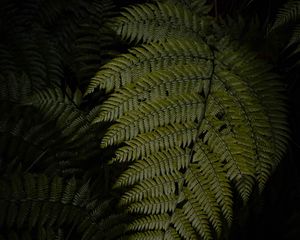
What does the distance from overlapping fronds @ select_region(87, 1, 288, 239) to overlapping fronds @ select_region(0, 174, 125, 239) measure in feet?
0.67

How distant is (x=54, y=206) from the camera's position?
6.40 feet

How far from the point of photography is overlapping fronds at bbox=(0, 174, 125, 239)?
190 centimetres

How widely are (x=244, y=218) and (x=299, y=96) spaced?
85cm

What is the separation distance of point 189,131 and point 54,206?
32.3 inches

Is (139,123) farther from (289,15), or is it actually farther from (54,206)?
(289,15)

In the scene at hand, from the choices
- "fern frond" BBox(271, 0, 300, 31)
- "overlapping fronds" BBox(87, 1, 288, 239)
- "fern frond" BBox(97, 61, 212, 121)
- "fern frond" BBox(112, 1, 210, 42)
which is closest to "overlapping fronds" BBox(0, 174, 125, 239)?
"overlapping fronds" BBox(87, 1, 288, 239)

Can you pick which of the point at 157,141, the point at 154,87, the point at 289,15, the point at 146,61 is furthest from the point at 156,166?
the point at 289,15

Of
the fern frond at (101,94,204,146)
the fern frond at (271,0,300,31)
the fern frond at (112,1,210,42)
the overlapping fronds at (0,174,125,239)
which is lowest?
the overlapping fronds at (0,174,125,239)

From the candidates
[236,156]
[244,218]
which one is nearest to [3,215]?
[236,156]

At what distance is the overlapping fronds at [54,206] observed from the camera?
190 centimetres

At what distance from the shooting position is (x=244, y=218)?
226cm

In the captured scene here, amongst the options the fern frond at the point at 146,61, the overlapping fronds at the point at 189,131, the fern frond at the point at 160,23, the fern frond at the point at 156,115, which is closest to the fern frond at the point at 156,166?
the overlapping fronds at the point at 189,131

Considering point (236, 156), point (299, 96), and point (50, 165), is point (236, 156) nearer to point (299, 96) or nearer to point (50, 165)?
point (299, 96)

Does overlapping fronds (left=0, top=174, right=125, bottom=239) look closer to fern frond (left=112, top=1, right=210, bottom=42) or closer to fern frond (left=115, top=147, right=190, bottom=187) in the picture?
fern frond (left=115, top=147, right=190, bottom=187)
